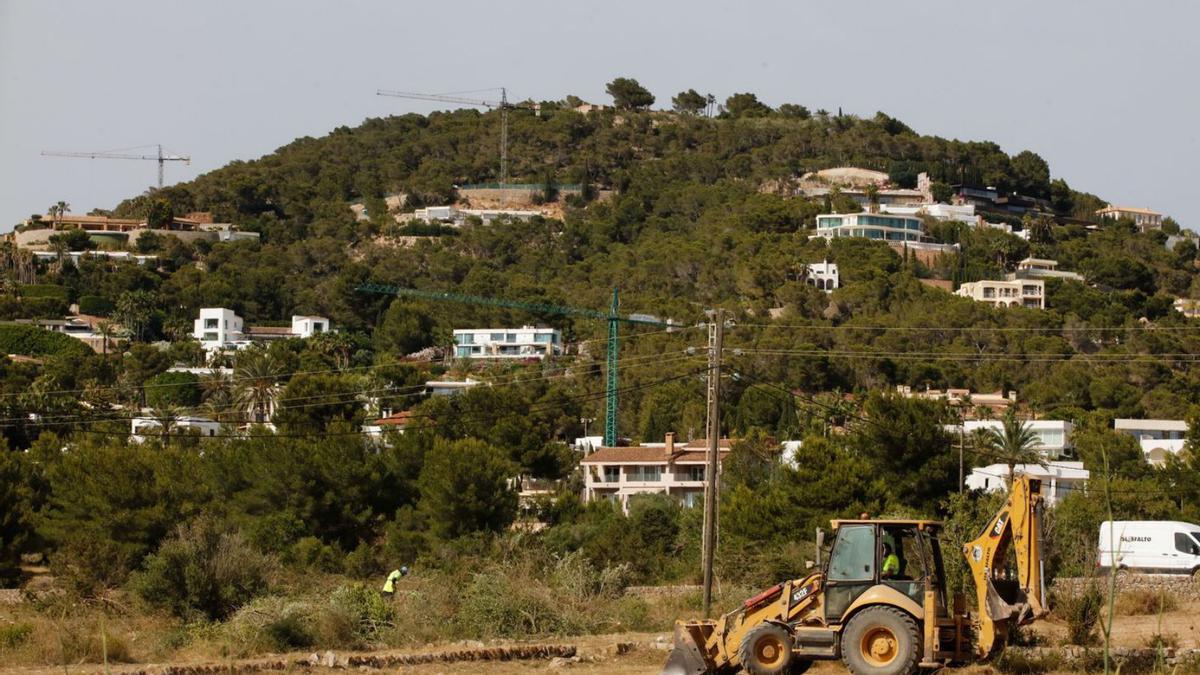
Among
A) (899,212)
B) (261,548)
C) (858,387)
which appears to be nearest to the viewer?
(261,548)

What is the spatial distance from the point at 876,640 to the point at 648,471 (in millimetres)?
56597

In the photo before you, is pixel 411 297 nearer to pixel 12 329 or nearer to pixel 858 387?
pixel 12 329

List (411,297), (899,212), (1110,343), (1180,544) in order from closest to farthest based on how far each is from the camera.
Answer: (1180,544) < (1110,343) < (411,297) < (899,212)

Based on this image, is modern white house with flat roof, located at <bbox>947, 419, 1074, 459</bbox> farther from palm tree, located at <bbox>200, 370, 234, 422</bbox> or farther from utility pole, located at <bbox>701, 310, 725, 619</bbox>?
utility pole, located at <bbox>701, 310, 725, 619</bbox>

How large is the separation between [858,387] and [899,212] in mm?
60169

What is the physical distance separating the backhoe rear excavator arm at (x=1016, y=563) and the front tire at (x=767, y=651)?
1981 millimetres

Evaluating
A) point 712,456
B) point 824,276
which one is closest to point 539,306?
point 824,276

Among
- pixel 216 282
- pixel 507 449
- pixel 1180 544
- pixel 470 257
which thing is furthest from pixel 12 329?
pixel 1180 544

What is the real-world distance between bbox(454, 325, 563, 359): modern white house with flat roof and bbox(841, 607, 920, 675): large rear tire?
11162 cm

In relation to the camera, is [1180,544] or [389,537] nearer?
[1180,544]

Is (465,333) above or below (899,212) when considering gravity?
below

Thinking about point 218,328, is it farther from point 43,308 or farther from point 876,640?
point 876,640

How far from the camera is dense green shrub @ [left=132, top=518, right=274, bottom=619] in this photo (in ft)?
92.3

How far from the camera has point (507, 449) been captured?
59.2 meters
